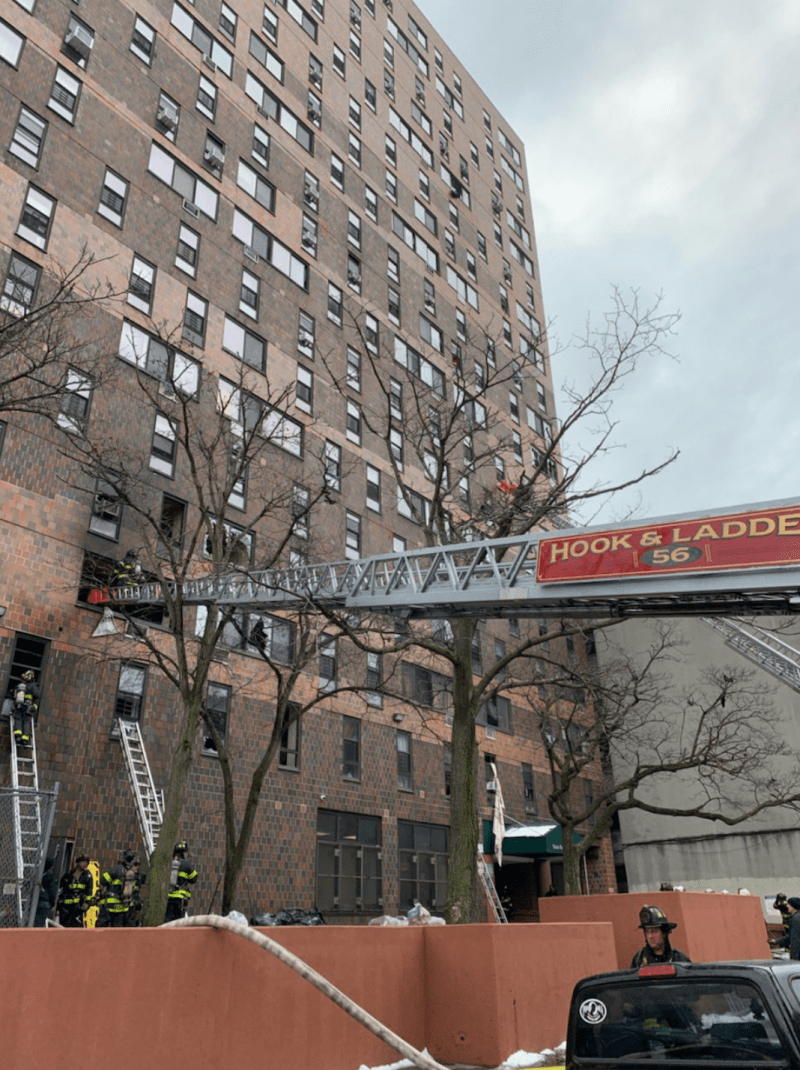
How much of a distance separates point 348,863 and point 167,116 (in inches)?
973

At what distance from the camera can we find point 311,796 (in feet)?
75.0

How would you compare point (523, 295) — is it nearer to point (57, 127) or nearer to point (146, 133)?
point (146, 133)

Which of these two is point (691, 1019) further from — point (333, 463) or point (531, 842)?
point (531, 842)

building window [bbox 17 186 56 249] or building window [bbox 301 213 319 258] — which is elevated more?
building window [bbox 301 213 319 258]

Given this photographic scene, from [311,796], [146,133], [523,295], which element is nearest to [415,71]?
[523,295]

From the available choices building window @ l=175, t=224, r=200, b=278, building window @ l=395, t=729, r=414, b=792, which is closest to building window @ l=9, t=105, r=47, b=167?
building window @ l=175, t=224, r=200, b=278

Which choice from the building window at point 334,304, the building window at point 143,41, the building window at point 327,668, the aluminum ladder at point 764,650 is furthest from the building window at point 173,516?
the aluminum ladder at point 764,650

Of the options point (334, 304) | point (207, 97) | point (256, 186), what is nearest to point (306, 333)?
point (334, 304)

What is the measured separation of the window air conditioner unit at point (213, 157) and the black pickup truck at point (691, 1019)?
2887 cm

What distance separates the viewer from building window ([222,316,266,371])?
2589 cm

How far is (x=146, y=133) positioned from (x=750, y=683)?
31.4 m

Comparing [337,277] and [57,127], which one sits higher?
Result: [337,277]

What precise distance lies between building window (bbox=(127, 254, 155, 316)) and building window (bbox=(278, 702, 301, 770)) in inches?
492

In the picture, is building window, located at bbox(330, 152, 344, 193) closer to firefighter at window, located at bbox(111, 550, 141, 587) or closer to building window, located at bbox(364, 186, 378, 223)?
building window, located at bbox(364, 186, 378, 223)
